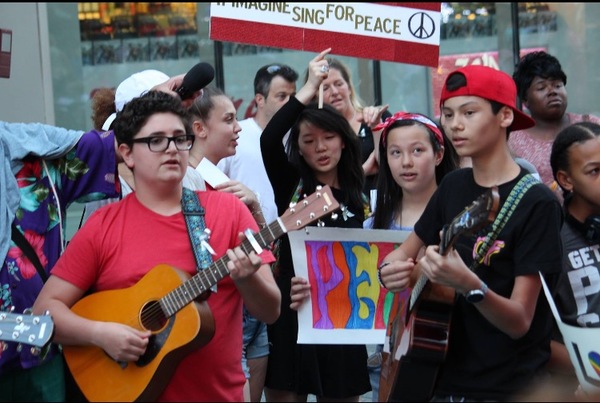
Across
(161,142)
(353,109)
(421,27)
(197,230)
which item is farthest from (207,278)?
(353,109)

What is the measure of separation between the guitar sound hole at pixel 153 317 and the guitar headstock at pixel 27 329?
0.31m

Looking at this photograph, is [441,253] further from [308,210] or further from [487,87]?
[487,87]

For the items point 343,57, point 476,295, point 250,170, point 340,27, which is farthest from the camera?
point 343,57

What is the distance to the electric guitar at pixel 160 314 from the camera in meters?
3.67

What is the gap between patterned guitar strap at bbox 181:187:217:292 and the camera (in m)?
3.76

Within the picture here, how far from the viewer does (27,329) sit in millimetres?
3766

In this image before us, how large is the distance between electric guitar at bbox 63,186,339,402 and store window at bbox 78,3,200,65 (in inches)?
301

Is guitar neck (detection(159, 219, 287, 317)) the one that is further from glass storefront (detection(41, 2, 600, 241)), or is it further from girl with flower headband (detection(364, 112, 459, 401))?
glass storefront (detection(41, 2, 600, 241))

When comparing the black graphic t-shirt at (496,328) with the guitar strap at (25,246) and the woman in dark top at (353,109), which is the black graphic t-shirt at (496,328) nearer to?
the guitar strap at (25,246)

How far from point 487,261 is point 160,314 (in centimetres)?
110

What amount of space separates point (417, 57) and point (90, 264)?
2989 millimetres

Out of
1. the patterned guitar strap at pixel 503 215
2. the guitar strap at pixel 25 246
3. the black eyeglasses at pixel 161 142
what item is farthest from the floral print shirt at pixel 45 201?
the patterned guitar strap at pixel 503 215

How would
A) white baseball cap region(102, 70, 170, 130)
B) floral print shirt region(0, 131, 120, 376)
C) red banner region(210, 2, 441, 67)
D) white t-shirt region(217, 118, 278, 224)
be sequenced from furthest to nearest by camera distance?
1. white t-shirt region(217, 118, 278, 224)
2. red banner region(210, 2, 441, 67)
3. white baseball cap region(102, 70, 170, 130)
4. floral print shirt region(0, 131, 120, 376)

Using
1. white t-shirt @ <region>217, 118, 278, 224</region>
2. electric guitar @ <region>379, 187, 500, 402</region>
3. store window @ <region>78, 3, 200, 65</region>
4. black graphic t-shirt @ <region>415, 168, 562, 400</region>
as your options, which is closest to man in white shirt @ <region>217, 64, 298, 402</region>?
white t-shirt @ <region>217, 118, 278, 224</region>
